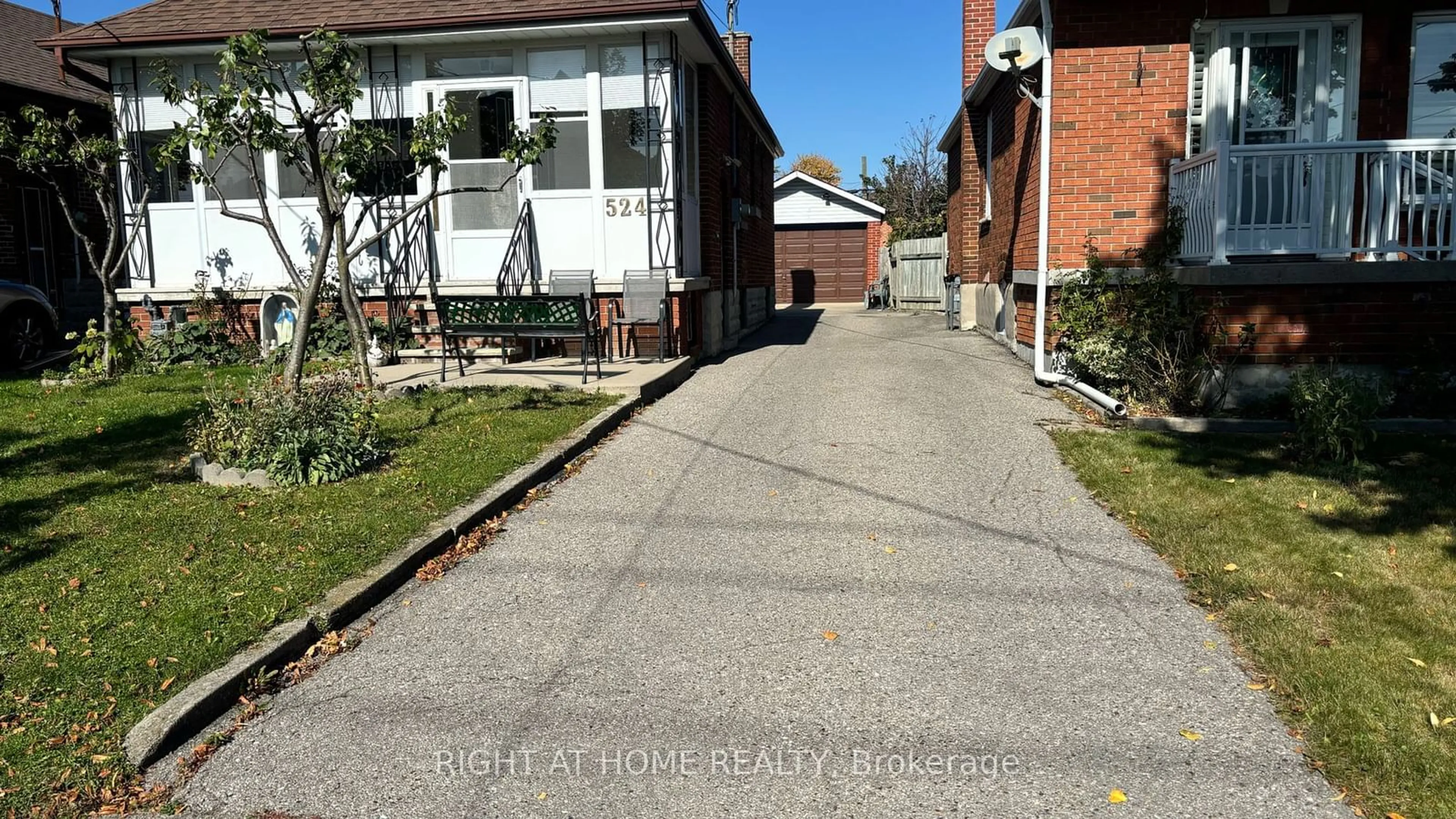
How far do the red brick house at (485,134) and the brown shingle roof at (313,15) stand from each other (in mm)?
30

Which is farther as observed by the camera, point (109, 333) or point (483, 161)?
point (483, 161)

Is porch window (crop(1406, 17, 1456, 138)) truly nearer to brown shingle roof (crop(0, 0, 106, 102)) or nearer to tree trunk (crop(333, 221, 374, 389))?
tree trunk (crop(333, 221, 374, 389))

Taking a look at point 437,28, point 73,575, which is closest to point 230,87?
point 73,575

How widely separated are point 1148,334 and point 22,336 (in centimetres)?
1265

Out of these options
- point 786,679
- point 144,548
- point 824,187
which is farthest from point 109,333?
point 824,187

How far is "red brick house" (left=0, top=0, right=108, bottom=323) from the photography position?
15898 millimetres

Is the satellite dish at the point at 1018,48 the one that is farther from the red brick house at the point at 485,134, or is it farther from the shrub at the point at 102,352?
the shrub at the point at 102,352

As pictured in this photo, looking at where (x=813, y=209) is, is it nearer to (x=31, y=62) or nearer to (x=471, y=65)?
(x=471, y=65)

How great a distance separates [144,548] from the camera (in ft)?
16.9

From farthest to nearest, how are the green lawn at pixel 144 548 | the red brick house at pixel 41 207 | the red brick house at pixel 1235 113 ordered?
the red brick house at pixel 41 207, the red brick house at pixel 1235 113, the green lawn at pixel 144 548

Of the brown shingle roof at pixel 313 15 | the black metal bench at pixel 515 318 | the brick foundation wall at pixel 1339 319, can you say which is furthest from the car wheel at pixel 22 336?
the brick foundation wall at pixel 1339 319

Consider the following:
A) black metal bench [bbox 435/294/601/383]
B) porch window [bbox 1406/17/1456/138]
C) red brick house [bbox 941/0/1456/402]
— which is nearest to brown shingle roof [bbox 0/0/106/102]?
black metal bench [bbox 435/294/601/383]

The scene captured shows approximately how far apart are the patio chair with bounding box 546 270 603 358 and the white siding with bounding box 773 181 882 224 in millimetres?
20001

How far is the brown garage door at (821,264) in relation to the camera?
32219 mm
